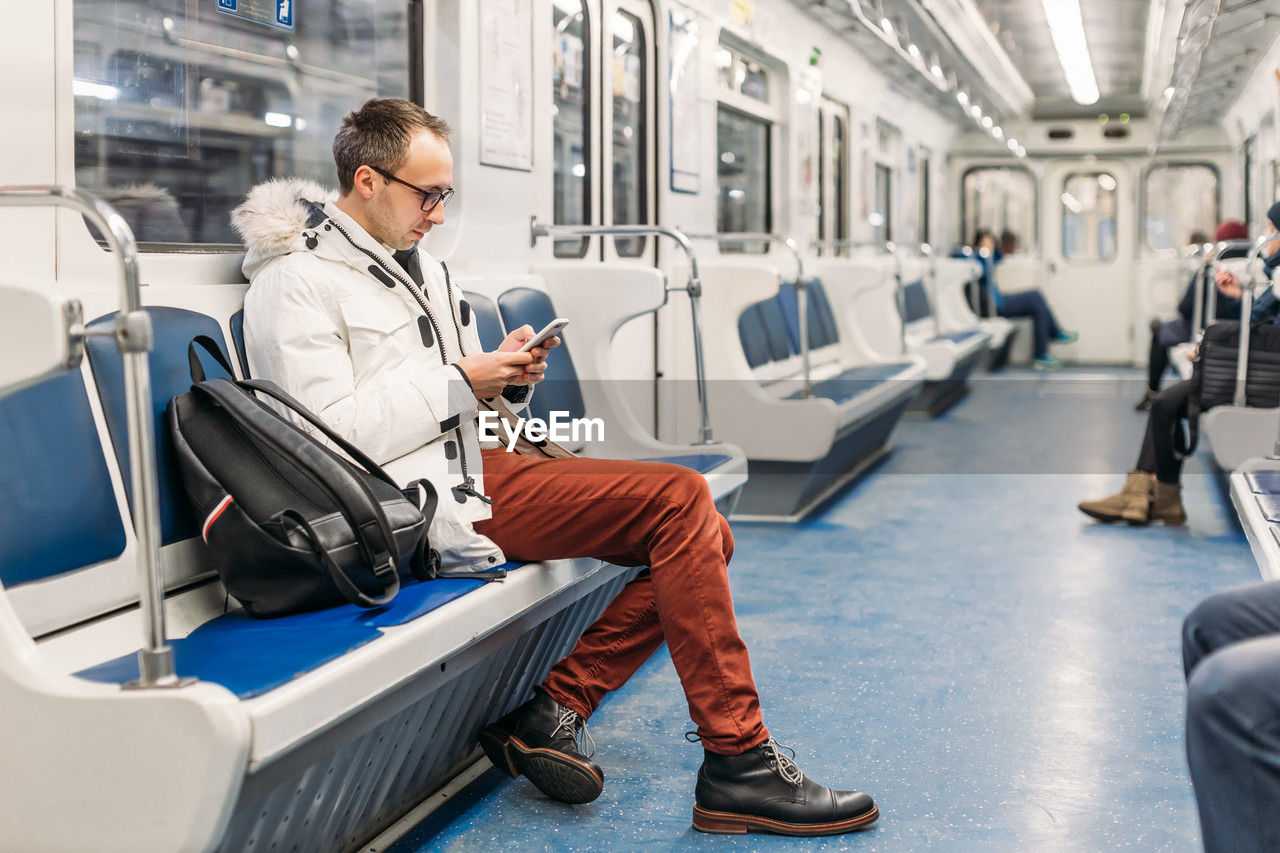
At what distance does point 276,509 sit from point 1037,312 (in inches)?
496

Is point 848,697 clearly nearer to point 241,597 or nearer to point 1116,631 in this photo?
point 1116,631

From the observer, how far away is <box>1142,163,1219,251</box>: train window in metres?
14.0

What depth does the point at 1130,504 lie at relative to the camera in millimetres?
5340

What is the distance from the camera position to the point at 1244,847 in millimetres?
1540

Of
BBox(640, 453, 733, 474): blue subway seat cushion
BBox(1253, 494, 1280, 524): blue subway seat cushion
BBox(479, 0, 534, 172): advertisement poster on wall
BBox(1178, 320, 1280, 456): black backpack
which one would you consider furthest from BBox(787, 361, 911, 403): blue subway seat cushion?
BBox(1253, 494, 1280, 524): blue subway seat cushion

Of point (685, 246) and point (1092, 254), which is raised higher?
point (1092, 254)

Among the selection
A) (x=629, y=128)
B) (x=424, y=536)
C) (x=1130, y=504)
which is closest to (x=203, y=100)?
(x=424, y=536)

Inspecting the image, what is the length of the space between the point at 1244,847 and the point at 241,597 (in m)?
1.44

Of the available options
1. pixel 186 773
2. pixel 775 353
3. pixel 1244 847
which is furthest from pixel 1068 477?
pixel 186 773

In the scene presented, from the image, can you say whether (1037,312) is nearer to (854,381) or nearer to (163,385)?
(854,381)

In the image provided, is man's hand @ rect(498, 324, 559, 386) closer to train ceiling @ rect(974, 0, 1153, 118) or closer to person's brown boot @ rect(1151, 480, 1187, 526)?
person's brown boot @ rect(1151, 480, 1187, 526)

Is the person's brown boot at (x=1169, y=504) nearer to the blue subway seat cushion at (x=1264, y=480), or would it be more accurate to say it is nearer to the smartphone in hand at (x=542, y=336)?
the blue subway seat cushion at (x=1264, y=480)

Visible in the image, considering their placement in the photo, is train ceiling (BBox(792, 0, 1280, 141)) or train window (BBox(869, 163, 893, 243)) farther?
train window (BBox(869, 163, 893, 243))

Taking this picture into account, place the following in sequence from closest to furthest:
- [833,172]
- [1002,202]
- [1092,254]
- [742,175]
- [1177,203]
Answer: [742,175] < [833,172] < [1177,203] < [1092,254] < [1002,202]
